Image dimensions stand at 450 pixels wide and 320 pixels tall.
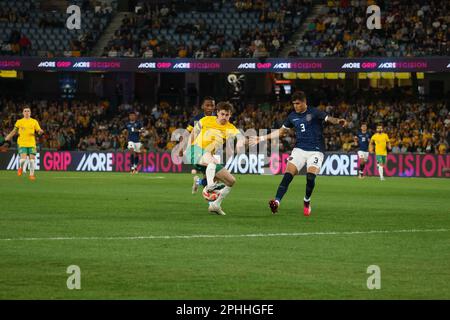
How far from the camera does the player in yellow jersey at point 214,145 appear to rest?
1966 centimetres

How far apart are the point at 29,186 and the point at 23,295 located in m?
20.5

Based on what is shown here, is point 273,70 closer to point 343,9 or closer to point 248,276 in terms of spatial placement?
point 343,9

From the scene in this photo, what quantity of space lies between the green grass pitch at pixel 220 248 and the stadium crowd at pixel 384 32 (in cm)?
2586

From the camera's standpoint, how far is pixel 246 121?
51031 mm

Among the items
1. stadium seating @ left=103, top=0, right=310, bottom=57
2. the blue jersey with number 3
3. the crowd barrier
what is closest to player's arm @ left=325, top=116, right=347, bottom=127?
the blue jersey with number 3

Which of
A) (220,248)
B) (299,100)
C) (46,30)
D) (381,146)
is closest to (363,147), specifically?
(381,146)

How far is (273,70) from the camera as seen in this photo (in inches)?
1988

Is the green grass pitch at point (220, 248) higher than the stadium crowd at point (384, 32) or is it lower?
lower

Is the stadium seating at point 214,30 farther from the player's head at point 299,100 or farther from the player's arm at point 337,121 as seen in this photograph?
the player's arm at point 337,121

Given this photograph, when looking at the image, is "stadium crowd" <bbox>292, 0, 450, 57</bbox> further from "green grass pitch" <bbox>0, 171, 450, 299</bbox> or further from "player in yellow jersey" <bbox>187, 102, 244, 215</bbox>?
"player in yellow jersey" <bbox>187, 102, 244, 215</bbox>

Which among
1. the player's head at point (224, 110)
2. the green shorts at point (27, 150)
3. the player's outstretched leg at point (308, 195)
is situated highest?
the player's head at point (224, 110)

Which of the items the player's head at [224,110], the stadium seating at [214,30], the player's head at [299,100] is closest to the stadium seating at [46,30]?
the stadium seating at [214,30]

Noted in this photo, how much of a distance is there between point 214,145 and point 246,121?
3062 cm

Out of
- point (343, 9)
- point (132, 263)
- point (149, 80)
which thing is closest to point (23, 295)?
point (132, 263)
